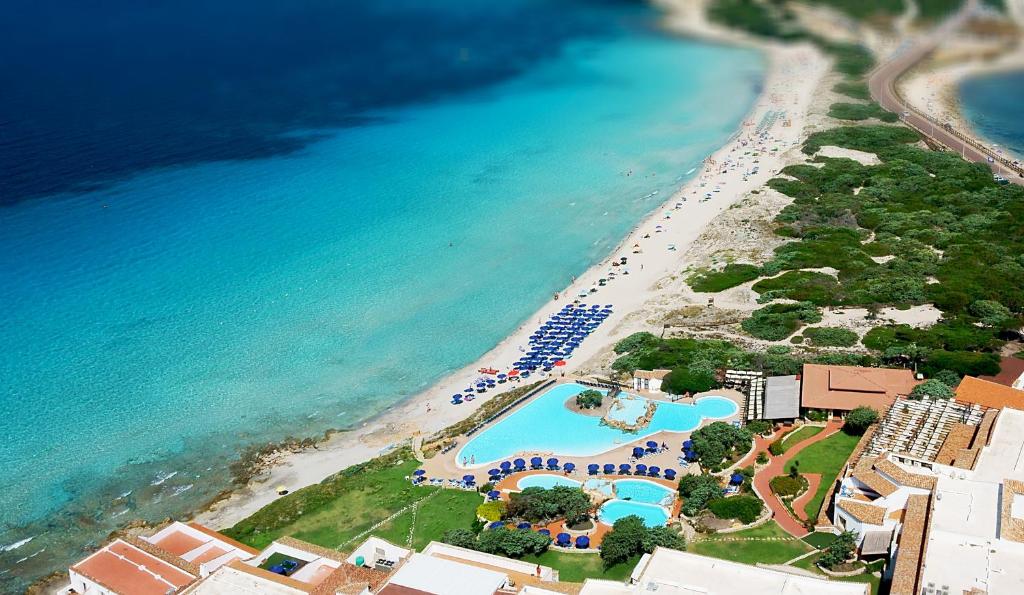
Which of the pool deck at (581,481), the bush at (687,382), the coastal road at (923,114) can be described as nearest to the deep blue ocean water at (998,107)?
the coastal road at (923,114)

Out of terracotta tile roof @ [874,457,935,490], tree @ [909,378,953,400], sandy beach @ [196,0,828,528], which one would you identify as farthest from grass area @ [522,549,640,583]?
tree @ [909,378,953,400]

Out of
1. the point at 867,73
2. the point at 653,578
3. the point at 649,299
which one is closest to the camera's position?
the point at 653,578

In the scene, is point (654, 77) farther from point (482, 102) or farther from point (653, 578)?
point (653, 578)

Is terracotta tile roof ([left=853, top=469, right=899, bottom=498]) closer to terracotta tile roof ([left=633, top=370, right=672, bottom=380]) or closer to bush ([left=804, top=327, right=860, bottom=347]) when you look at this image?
terracotta tile roof ([left=633, top=370, right=672, bottom=380])

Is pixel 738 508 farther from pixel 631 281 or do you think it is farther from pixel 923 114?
pixel 923 114

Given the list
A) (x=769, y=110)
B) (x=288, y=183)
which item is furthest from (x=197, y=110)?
(x=769, y=110)

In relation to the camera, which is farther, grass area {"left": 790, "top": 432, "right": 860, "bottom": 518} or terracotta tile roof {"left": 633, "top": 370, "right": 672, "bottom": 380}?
terracotta tile roof {"left": 633, "top": 370, "right": 672, "bottom": 380}
